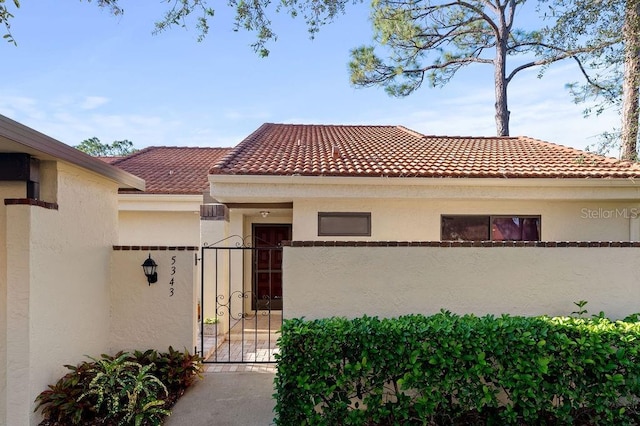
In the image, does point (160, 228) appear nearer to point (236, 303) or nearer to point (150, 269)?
point (236, 303)

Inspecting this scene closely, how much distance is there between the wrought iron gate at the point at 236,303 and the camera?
820cm

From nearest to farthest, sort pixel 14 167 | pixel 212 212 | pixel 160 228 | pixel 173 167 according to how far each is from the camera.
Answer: pixel 14 167
pixel 212 212
pixel 160 228
pixel 173 167

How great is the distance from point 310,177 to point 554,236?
6348mm

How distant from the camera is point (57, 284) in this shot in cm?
564

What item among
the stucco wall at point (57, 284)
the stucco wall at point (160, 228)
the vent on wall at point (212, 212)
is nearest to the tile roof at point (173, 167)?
the stucco wall at point (160, 228)

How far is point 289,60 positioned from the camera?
921cm

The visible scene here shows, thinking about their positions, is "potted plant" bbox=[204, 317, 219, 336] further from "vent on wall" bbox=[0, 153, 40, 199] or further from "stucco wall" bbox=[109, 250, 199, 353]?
"vent on wall" bbox=[0, 153, 40, 199]

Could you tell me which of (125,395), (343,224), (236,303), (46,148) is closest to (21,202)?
(46,148)

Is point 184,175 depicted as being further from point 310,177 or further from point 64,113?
point 64,113

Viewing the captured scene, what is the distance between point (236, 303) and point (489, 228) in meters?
7.41

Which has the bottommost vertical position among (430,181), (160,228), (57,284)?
(57,284)

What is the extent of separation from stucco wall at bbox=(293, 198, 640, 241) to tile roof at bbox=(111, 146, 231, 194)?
176 inches

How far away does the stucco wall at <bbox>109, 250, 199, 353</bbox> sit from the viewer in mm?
7055

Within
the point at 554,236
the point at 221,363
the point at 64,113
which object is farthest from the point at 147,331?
the point at 64,113
